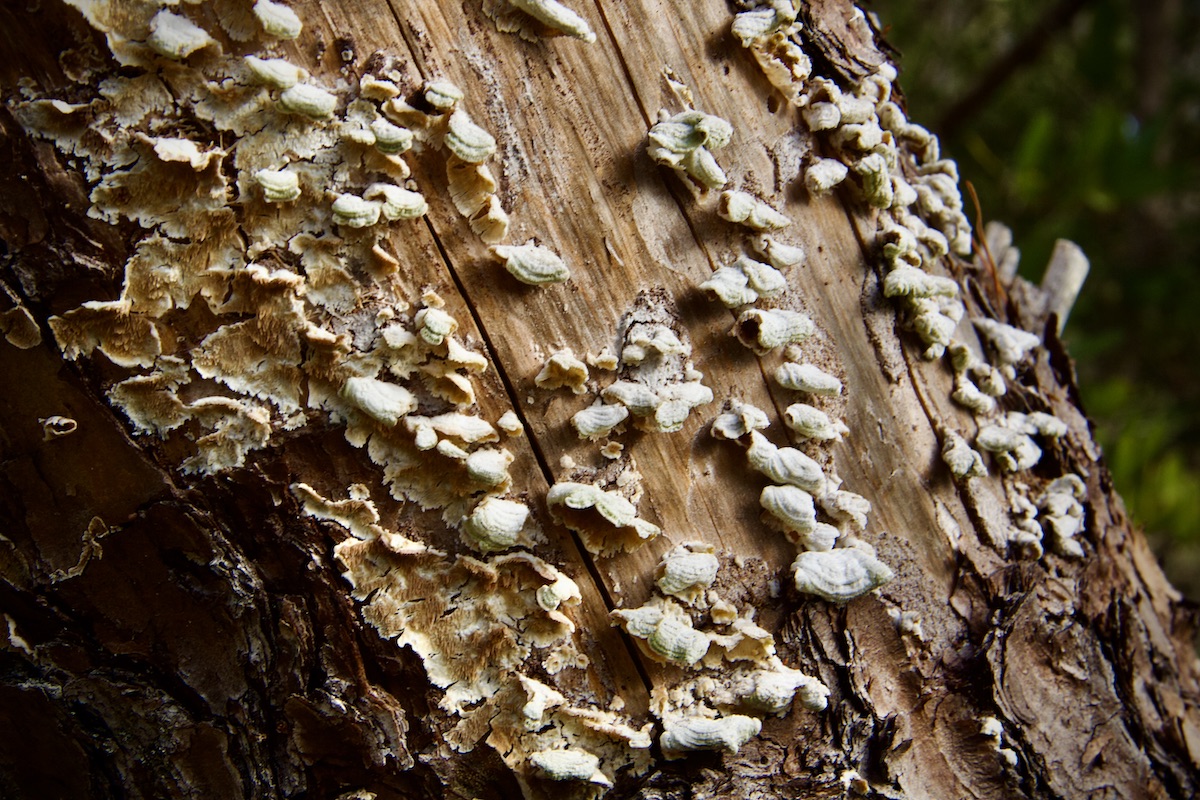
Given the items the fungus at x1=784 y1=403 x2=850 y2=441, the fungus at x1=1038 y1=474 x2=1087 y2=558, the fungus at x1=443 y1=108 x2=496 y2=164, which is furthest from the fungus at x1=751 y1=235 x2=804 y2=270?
the fungus at x1=1038 y1=474 x2=1087 y2=558

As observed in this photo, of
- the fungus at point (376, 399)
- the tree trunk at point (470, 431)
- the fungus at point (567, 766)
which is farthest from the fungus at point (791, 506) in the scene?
the fungus at point (376, 399)

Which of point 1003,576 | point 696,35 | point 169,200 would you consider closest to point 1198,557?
point 1003,576

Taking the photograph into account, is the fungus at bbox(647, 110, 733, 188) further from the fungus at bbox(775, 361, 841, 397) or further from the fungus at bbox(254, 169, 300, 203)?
the fungus at bbox(254, 169, 300, 203)

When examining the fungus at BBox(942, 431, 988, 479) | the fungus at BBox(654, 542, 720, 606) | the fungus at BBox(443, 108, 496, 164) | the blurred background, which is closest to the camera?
the fungus at BBox(443, 108, 496, 164)

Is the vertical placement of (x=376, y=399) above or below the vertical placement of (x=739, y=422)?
above

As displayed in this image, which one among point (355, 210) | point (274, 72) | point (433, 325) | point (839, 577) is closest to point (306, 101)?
point (274, 72)

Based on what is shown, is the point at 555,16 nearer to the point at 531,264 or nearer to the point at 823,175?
the point at 531,264

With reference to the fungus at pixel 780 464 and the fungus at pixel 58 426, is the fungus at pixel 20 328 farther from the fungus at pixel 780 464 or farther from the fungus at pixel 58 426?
the fungus at pixel 780 464
